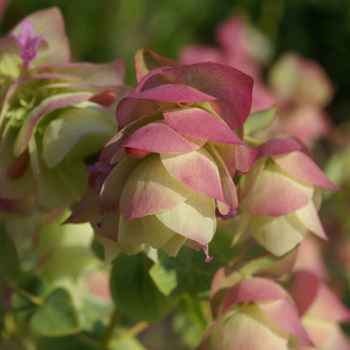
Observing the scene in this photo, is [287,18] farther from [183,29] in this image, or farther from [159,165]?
[159,165]

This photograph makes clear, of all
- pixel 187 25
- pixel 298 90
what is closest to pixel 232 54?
pixel 298 90

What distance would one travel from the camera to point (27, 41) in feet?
1.39

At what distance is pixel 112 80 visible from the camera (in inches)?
16.8

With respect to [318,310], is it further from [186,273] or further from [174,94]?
[174,94]

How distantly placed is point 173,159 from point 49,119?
13 centimetres

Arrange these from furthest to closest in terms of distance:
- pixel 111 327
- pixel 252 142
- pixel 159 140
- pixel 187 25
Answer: pixel 187 25
pixel 111 327
pixel 252 142
pixel 159 140

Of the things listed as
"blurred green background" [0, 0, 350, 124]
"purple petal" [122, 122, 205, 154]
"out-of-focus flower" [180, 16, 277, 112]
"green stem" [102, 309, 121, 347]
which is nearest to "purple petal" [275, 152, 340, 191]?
"purple petal" [122, 122, 205, 154]

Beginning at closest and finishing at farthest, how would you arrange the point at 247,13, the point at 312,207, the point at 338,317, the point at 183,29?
1. the point at 312,207
2. the point at 338,317
3. the point at 183,29
4. the point at 247,13

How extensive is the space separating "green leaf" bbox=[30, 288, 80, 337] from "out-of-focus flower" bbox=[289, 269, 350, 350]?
201 mm

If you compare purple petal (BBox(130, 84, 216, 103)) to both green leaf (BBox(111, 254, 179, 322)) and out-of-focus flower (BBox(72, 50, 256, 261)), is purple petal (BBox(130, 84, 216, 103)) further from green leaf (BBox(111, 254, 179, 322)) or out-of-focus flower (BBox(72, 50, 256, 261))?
green leaf (BBox(111, 254, 179, 322))

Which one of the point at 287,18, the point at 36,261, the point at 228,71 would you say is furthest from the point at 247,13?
the point at 228,71

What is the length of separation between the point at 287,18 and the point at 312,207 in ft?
6.98

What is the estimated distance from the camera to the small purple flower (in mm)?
412

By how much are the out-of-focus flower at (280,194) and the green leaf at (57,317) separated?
0.17 meters
